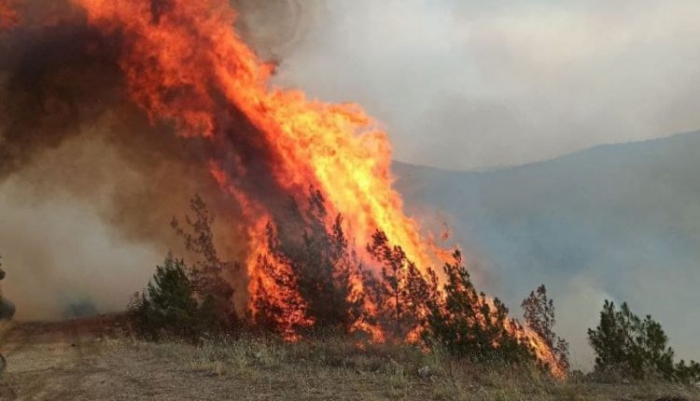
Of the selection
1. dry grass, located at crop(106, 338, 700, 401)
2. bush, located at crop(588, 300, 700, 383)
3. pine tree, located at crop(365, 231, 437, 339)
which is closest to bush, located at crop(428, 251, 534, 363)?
bush, located at crop(588, 300, 700, 383)

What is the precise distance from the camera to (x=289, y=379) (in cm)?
1379

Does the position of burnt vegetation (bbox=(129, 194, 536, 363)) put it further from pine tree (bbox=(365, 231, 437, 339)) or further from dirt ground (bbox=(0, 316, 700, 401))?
dirt ground (bbox=(0, 316, 700, 401))

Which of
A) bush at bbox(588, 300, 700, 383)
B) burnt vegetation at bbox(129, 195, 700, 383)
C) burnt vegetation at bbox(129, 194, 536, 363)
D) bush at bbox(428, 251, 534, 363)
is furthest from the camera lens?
burnt vegetation at bbox(129, 194, 536, 363)

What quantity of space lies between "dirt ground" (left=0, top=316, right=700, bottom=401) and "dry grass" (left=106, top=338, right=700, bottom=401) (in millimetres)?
23

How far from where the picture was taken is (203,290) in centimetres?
4100

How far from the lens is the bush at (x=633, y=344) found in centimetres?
2170

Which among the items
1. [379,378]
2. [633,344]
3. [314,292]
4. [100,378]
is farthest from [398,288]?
[100,378]

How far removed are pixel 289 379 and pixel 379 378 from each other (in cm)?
234

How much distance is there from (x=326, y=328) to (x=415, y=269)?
6.63 m

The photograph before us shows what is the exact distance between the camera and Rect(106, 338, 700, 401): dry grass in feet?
38.1

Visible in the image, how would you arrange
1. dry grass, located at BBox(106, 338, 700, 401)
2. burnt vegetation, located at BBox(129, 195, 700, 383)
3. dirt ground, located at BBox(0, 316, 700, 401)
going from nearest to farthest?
dry grass, located at BBox(106, 338, 700, 401)
dirt ground, located at BBox(0, 316, 700, 401)
burnt vegetation, located at BBox(129, 195, 700, 383)

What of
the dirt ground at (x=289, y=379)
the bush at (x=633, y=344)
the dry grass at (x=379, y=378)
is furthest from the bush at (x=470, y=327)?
the dirt ground at (x=289, y=379)

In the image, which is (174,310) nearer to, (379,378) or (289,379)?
(289,379)

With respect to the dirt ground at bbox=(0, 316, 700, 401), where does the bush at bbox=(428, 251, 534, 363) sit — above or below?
above
